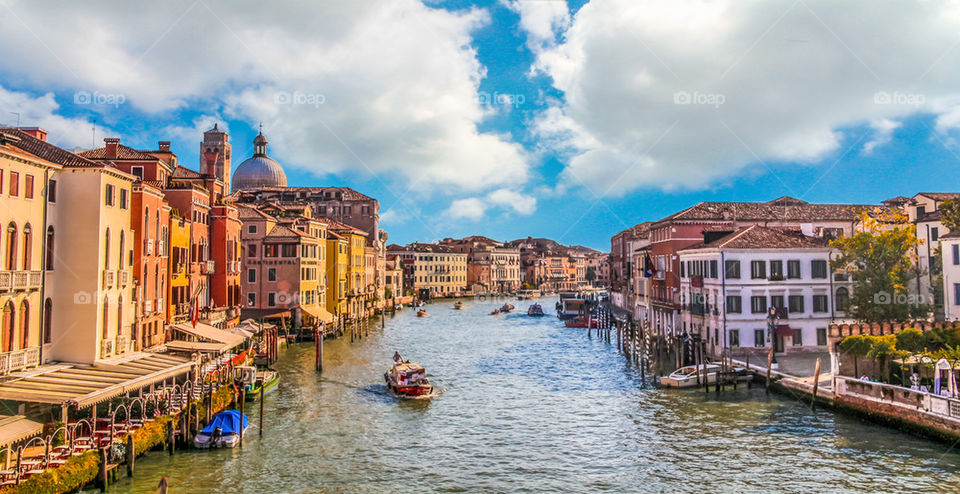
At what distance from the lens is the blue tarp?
67.1 feet

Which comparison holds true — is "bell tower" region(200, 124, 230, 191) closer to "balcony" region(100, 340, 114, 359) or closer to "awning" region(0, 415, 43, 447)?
"balcony" region(100, 340, 114, 359)

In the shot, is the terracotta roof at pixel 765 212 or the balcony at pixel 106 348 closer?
the balcony at pixel 106 348

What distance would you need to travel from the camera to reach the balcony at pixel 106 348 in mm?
21609

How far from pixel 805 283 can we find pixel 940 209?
25.5ft

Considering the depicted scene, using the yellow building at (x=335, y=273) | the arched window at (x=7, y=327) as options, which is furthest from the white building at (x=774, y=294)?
the yellow building at (x=335, y=273)

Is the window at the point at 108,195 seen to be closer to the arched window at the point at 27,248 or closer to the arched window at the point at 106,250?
the arched window at the point at 106,250

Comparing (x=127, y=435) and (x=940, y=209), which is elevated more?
(x=940, y=209)

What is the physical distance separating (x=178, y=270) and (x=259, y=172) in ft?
205

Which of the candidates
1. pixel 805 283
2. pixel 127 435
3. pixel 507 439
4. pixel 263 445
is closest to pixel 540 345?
pixel 805 283

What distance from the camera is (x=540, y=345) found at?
52.2 meters

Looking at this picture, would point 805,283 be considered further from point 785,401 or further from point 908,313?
point 785,401

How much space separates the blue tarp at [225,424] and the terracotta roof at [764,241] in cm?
2454

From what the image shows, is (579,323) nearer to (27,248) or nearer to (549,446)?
(549,446)

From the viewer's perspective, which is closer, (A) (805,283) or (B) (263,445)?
(B) (263,445)
